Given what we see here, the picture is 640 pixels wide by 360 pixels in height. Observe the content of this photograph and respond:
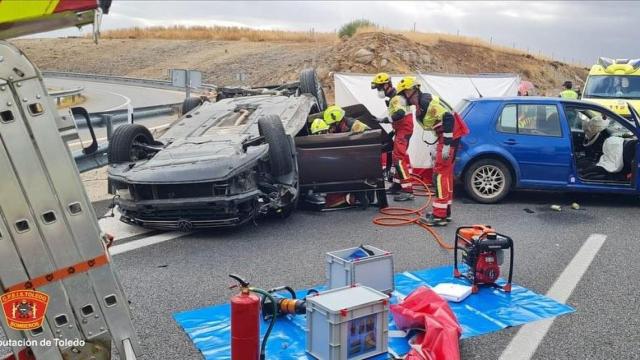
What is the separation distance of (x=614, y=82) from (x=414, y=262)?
1069 centimetres

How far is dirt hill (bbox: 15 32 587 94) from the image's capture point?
23.9 metres

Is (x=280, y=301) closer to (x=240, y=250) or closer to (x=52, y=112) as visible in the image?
(x=240, y=250)

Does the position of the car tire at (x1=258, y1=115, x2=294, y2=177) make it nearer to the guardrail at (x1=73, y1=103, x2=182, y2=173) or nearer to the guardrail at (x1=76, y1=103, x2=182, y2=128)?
the guardrail at (x1=73, y1=103, x2=182, y2=173)

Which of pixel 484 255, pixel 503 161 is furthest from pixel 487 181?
pixel 484 255

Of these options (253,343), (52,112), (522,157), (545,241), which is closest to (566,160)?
(522,157)

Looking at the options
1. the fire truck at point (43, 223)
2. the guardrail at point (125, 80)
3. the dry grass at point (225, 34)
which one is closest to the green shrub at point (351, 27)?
the dry grass at point (225, 34)

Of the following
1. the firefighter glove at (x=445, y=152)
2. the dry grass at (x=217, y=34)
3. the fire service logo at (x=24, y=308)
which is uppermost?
the fire service logo at (x=24, y=308)

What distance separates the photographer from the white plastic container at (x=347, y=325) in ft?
12.5

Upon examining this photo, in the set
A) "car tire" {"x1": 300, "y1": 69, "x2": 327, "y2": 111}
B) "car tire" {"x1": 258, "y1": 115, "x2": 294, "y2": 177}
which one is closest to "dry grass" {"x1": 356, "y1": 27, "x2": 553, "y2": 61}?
"car tire" {"x1": 300, "y1": 69, "x2": 327, "y2": 111}

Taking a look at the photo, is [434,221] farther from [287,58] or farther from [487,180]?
[287,58]

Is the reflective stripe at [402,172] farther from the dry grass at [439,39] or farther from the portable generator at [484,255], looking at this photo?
the dry grass at [439,39]

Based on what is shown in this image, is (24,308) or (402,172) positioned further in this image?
(402,172)

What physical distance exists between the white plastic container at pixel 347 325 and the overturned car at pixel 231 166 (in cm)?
294

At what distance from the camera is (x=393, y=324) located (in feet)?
15.3
